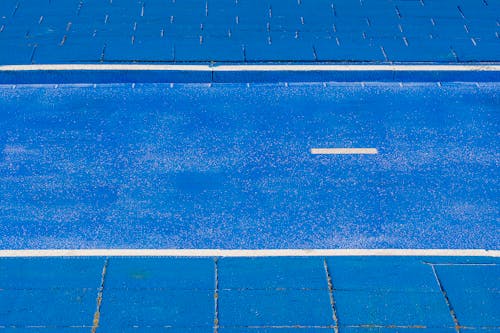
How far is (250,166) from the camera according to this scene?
8.61m

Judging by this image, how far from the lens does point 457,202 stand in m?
8.05

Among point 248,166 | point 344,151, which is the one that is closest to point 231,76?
point 248,166

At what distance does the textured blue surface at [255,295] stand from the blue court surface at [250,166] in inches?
0.8

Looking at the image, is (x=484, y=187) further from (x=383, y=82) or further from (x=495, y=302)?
(x=383, y=82)

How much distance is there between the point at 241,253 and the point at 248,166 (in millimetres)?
1729

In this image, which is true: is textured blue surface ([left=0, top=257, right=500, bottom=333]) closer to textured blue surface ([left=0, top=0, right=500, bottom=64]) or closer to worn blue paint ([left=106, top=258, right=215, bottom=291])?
worn blue paint ([left=106, top=258, right=215, bottom=291])

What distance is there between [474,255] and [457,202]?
0.99 meters

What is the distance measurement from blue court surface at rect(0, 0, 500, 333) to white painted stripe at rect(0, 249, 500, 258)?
2 centimetres

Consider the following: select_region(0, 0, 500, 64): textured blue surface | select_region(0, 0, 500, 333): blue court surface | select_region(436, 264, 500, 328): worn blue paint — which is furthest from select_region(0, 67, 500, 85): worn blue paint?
select_region(436, 264, 500, 328): worn blue paint

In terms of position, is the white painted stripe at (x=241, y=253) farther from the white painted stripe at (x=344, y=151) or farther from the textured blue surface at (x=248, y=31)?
the textured blue surface at (x=248, y=31)

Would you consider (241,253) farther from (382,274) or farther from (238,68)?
(238,68)

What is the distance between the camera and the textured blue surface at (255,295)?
642cm

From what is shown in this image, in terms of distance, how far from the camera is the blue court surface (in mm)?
6676

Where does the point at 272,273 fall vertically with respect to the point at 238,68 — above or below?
below
